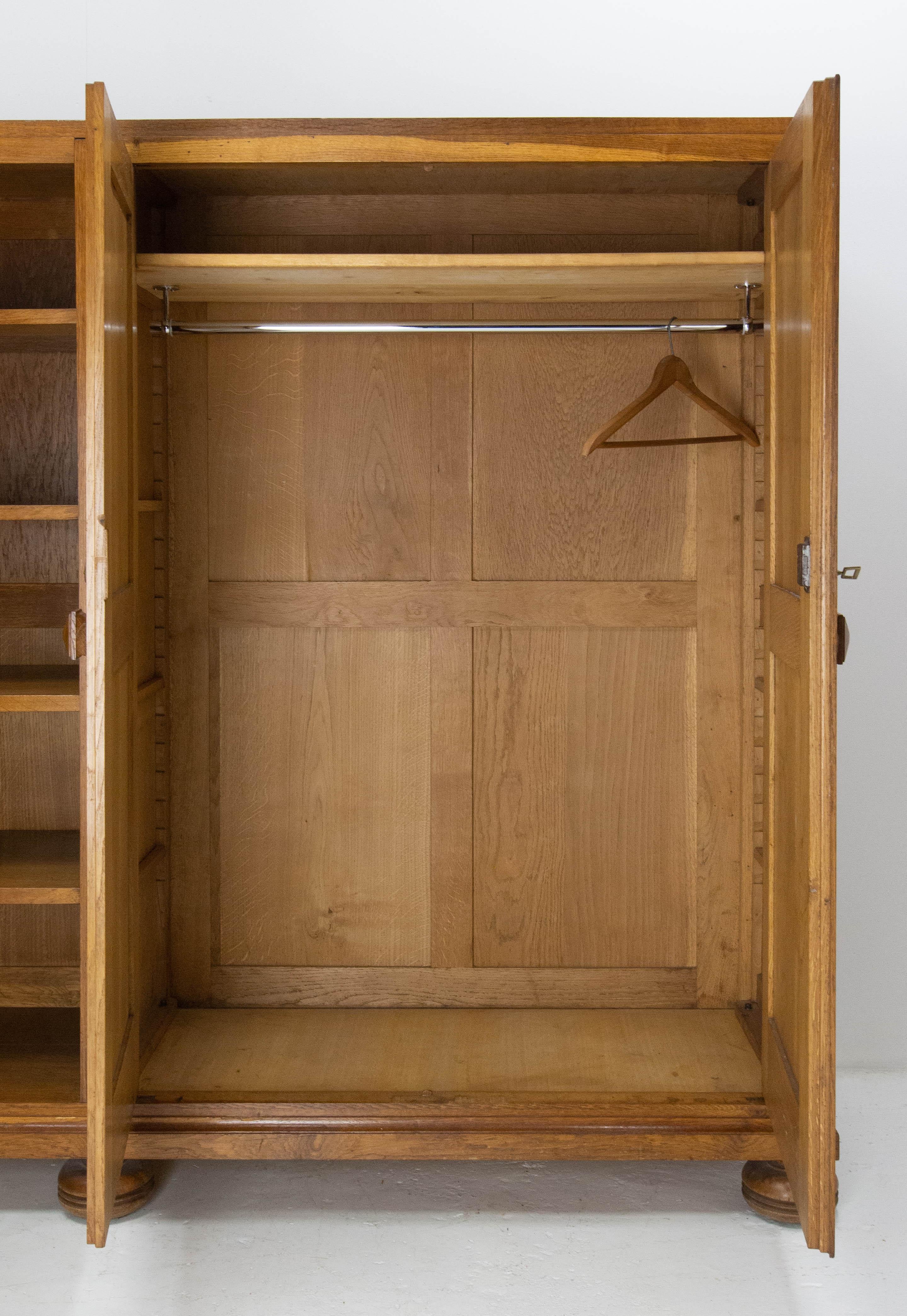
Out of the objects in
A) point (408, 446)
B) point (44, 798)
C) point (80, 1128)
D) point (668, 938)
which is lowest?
point (80, 1128)

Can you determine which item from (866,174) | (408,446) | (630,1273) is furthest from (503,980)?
(866,174)

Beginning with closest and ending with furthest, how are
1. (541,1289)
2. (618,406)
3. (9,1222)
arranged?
(541,1289) < (9,1222) < (618,406)

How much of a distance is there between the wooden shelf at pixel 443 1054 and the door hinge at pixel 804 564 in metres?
1.12

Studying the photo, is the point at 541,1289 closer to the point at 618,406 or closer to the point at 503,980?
the point at 503,980

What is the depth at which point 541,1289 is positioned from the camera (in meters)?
2.20

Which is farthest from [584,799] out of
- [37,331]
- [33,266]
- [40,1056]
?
[33,266]

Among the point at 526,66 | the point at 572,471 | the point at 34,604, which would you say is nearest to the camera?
the point at 34,604

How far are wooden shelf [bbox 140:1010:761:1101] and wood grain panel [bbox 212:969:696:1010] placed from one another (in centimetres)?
3

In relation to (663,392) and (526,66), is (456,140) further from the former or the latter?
(526,66)

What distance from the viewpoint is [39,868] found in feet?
8.26

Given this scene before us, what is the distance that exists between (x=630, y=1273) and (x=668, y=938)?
871 mm

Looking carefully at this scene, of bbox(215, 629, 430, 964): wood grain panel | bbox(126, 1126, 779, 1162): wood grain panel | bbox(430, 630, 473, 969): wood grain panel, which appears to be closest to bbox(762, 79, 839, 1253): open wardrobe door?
bbox(126, 1126, 779, 1162): wood grain panel

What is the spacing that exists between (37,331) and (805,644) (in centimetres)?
166

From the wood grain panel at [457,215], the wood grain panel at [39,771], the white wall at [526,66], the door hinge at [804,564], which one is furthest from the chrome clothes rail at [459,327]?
the wood grain panel at [39,771]
